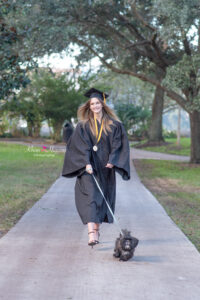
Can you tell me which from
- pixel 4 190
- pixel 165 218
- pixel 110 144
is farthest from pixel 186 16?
pixel 110 144

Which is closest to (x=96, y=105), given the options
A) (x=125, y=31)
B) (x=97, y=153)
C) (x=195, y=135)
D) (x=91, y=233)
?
(x=97, y=153)

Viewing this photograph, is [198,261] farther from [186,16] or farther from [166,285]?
[186,16]

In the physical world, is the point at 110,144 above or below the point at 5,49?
below

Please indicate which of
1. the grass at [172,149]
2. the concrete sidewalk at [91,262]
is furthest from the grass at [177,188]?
the grass at [172,149]

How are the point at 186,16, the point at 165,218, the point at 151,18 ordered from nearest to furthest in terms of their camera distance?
1. the point at 165,218
2. the point at 186,16
3. the point at 151,18

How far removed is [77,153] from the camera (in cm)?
694

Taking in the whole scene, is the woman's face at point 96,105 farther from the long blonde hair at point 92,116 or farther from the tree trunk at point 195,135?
the tree trunk at point 195,135

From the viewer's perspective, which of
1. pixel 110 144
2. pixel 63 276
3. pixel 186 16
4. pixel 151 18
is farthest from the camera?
pixel 151 18

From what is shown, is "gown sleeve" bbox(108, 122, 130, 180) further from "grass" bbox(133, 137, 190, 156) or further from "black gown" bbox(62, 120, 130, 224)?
"grass" bbox(133, 137, 190, 156)

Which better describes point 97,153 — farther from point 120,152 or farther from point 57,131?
point 57,131

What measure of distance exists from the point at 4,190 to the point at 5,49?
16.0 ft

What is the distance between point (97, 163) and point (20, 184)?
7.94 meters

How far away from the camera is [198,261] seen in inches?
240

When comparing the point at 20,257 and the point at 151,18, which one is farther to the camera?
the point at 151,18
